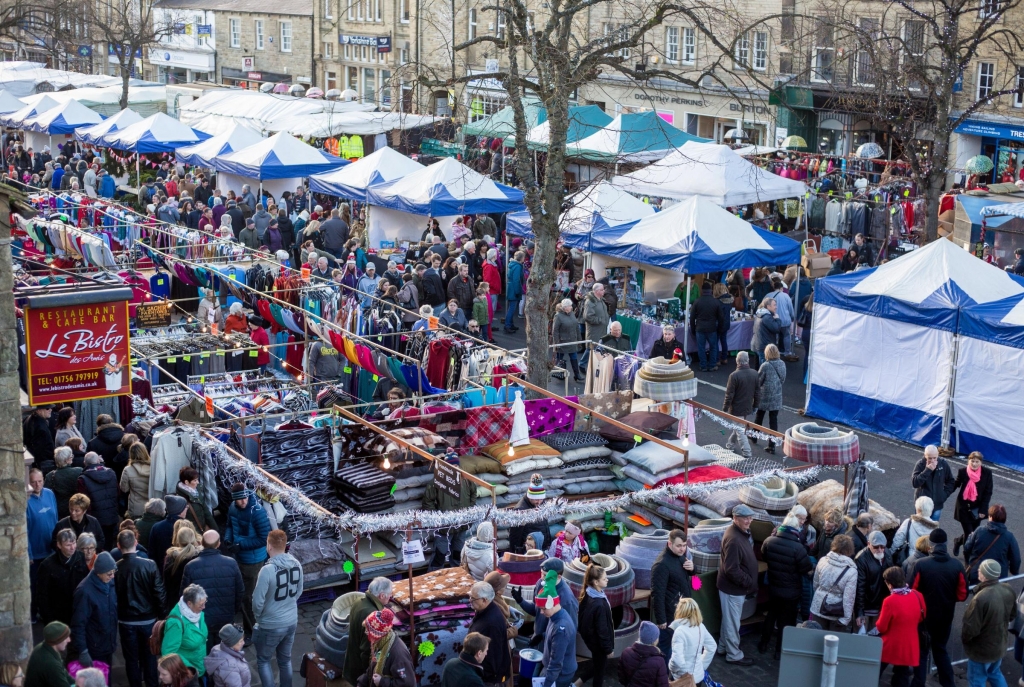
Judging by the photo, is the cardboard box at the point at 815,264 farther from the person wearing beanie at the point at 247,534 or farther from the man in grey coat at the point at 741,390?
the person wearing beanie at the point at 247,534

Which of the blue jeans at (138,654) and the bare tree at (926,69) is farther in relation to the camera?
the bare tree at (926,69)

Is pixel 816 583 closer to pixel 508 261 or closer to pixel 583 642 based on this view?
pixel 583 642

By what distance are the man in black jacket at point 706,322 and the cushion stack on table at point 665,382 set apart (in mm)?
5850

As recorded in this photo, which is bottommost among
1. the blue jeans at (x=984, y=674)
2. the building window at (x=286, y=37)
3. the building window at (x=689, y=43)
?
the blue jeans at (x=984, y=674)

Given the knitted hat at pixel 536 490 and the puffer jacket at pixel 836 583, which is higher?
the knitted hat at pixel 536 490

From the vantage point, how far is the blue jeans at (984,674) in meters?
9.07

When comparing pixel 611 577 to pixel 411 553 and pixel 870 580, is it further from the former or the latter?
pixel 870 580

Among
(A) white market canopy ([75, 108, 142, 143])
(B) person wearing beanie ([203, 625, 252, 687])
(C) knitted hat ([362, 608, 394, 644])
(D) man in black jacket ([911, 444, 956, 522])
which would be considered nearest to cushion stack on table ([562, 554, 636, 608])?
(C) knitted hat ([362, 608, 394, 644])

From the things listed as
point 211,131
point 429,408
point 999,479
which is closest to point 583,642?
point 429,408

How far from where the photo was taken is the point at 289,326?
611 inches

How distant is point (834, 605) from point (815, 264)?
13.2 meters

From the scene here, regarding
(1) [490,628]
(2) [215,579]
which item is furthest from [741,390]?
(2) [215,579]

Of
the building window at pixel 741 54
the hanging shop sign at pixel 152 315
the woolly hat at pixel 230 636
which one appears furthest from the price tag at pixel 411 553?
the hanging shop sign at pixel 152 315

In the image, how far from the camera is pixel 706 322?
17.8 metres
